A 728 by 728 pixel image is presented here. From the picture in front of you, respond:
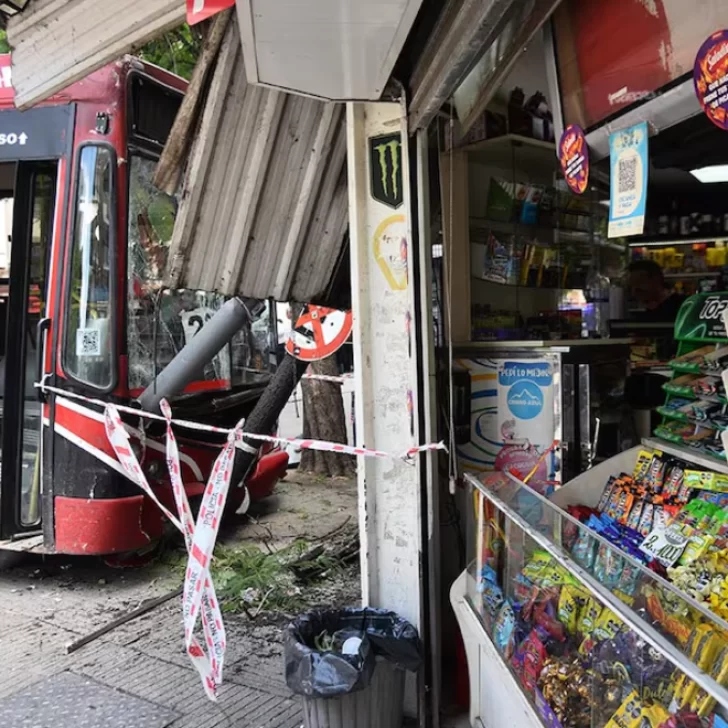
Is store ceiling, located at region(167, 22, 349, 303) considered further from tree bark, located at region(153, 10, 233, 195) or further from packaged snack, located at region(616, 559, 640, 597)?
packaged snack, located at region(616, 559, 640, 597)

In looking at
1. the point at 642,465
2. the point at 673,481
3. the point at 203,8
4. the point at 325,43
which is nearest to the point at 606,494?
the point at 642,465

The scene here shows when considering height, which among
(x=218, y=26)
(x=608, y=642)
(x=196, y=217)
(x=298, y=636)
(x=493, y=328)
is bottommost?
(x=298, y=636)

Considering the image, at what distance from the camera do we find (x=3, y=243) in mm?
7555

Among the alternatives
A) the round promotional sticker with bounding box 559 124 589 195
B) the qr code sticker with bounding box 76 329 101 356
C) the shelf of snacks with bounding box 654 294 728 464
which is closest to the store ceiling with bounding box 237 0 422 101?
the round promotional sticker with bounding box 559 124 589 195

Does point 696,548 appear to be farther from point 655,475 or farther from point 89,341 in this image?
point 89,341

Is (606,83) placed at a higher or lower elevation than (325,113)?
lower

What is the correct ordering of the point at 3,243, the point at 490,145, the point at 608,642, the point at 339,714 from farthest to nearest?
1. the point at 3,243
2. the point at 490,145
3. the point at 339,714
4. the point at 608,642

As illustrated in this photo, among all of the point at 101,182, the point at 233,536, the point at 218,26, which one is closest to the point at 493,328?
the point at 218,26

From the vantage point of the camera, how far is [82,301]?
460 centimetres

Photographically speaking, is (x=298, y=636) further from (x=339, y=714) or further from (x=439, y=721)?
(x=439, y=721)

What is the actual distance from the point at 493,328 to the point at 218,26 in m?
2.16

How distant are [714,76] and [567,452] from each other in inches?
84.0

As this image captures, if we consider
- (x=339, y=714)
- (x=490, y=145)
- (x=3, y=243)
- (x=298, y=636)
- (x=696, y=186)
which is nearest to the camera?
(x=339, y=714)

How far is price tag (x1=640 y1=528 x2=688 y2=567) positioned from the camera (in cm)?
250
